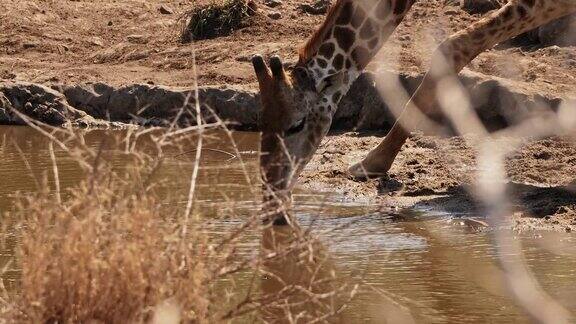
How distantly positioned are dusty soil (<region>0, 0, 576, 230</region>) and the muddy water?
35 cm

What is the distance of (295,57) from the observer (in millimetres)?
11562

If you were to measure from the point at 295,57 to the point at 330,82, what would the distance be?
3190mm

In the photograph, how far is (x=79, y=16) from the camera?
15047 mm

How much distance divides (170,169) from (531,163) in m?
2.35

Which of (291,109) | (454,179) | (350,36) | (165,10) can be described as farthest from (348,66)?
(165,10)

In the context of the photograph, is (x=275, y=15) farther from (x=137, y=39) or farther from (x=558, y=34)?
(x=558, y=34)

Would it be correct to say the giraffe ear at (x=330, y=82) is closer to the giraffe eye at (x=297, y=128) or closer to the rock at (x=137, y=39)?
the giraffe eye at (x=297, y=128)

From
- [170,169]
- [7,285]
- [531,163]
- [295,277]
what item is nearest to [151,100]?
[170,169]

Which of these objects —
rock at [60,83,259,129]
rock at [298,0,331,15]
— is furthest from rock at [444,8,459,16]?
rock at [60,83,259,129]

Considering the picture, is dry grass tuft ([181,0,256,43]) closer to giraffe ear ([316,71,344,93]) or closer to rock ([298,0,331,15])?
rock ([298,0,331,15])

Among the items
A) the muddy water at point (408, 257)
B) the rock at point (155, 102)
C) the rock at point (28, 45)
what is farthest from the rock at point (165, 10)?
the muddy water at point (408, 257)

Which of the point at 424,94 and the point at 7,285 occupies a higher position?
the point at 424,94

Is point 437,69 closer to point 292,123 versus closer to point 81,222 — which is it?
point 292,123

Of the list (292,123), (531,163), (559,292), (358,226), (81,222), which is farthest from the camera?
(531,163)
